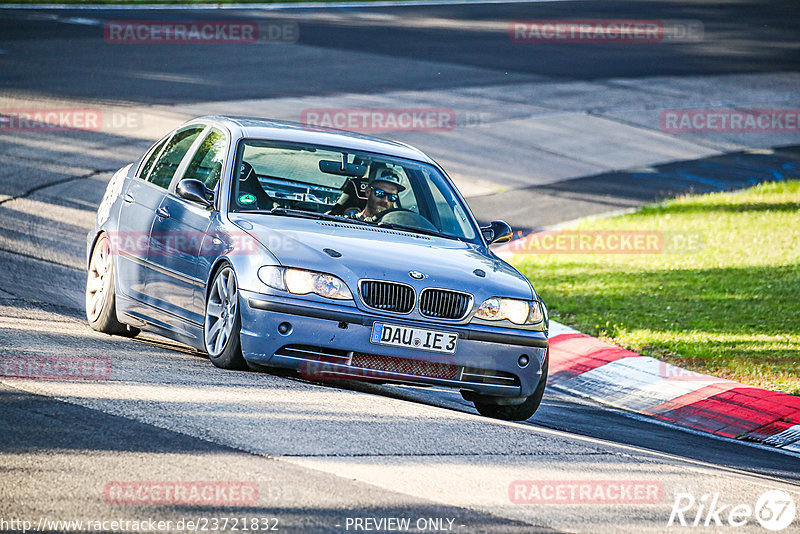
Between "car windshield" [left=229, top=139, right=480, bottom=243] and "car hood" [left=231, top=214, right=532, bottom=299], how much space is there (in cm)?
29

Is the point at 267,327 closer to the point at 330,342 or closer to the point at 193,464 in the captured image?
the point at 330,342

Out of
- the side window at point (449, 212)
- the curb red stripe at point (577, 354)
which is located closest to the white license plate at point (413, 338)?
the side window at point (449, 212)

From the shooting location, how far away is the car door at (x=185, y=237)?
7.80 meters

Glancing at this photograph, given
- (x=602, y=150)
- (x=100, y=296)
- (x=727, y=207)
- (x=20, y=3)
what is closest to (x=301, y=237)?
(x=100, y=296)

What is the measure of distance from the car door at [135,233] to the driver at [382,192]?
1477 millimetres

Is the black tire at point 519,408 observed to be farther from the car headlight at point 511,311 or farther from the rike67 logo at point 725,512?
the rike67 logo at point 725,512

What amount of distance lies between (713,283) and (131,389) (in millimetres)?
8037

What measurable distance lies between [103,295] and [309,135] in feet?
6.35

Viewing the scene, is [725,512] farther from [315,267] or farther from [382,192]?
[382,192]

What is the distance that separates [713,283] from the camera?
1293 cm

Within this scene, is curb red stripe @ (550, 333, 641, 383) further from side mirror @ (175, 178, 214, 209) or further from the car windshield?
side mirror @ (175, 178, 214, 209)

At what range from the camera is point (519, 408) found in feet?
25.2

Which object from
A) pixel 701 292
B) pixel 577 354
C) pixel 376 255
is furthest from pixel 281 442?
pixel 701 292

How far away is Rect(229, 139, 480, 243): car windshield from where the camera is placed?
8.17 m
